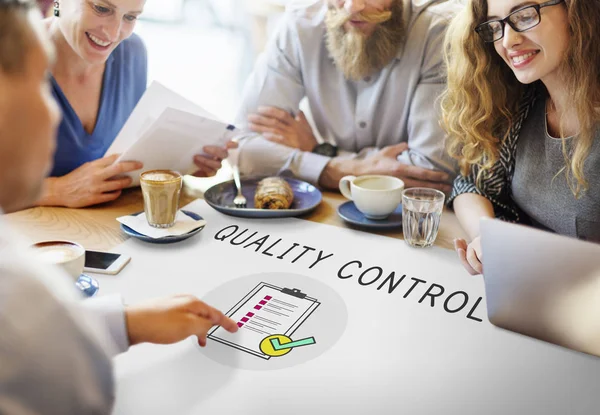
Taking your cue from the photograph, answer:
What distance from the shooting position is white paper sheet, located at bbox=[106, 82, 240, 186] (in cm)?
128

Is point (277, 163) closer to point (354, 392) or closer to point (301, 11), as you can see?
point (301, 11)

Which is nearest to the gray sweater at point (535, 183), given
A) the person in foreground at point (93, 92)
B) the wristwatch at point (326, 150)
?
the wristwatch at point (326, 150)

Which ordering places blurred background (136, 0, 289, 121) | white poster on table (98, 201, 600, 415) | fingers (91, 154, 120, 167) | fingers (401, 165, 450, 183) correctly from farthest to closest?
blurred background (136, 0, 289, 121) → fingers (401, 165, 450, 183) → fingers (91, 154, 120, 167) → white poster on table (98, 201, 600, 415)

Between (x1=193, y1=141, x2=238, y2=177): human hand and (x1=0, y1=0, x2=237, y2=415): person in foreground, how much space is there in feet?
2.91

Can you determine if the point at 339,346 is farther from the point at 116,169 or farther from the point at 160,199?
the point at 116,169

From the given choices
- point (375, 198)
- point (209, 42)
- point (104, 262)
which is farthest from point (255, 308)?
point (209, 42)

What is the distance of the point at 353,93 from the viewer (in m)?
1.76

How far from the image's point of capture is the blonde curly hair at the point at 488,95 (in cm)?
116

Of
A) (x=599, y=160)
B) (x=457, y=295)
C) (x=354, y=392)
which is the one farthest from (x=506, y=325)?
(x=599, y=160)

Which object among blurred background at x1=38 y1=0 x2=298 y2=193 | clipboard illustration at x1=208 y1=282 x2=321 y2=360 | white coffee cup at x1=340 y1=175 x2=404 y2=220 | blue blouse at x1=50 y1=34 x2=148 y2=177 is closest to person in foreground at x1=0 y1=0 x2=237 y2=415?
clipboard illustration at x1=208 y1=282 x2=321 y2=360

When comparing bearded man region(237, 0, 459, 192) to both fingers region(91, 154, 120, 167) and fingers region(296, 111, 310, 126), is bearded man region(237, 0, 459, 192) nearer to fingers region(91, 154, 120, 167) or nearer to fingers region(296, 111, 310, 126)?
fingers region(296, 111, 310, 126)

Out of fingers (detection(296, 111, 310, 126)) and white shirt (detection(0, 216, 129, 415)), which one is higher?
white shirt (detection(0, 216, 129, 415))

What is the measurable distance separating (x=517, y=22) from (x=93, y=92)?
117 cm

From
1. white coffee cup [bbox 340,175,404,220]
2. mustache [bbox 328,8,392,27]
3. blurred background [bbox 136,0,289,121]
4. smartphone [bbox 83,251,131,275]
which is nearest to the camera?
smartphone [bbox 83,251,131,275]
